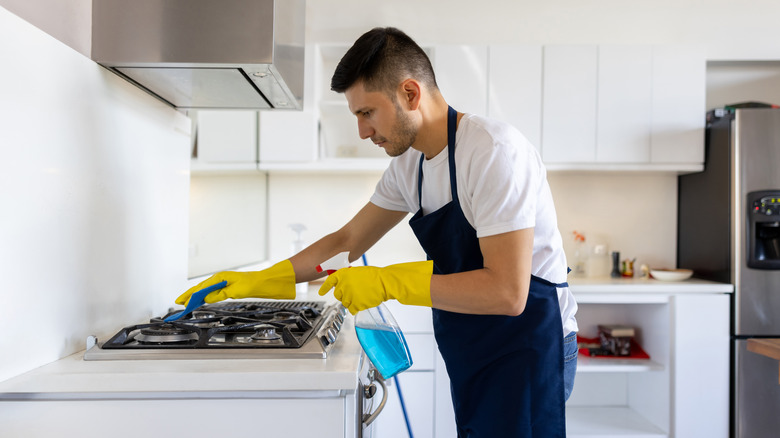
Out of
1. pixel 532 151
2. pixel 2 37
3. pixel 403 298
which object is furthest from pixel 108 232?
pixel 532 151

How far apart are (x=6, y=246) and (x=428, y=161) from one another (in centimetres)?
85

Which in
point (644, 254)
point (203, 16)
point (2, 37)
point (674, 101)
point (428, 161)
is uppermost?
point (674, 101)

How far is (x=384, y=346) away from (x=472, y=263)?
27cm

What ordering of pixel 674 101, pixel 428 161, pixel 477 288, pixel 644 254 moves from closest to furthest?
pixel 477 288, pixel 428 161, pixel 674 101, pixel 644 254

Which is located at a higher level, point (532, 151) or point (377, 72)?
point (377, 72)

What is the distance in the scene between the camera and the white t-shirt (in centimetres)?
104

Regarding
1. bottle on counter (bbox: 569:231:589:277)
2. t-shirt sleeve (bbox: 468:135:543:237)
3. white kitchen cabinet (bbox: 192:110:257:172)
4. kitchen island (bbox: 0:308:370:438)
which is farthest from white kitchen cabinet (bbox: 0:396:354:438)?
bottle on counter (bbox: 569:231:589:277)

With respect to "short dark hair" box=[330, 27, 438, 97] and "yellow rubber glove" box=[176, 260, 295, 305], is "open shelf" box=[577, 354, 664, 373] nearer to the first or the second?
"yellow rubber glove" box=[176, 260, 295, 305]

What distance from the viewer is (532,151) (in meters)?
1.16

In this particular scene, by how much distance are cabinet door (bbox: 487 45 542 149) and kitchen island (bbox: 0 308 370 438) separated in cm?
225

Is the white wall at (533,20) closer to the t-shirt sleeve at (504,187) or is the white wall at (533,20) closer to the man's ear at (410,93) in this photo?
the man's ear at (410,93)

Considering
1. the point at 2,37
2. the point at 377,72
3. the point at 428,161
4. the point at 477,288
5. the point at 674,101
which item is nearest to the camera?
the point at 2,37

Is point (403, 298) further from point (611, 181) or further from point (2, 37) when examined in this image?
point (611, 181)

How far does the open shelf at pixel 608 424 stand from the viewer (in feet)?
8.93
